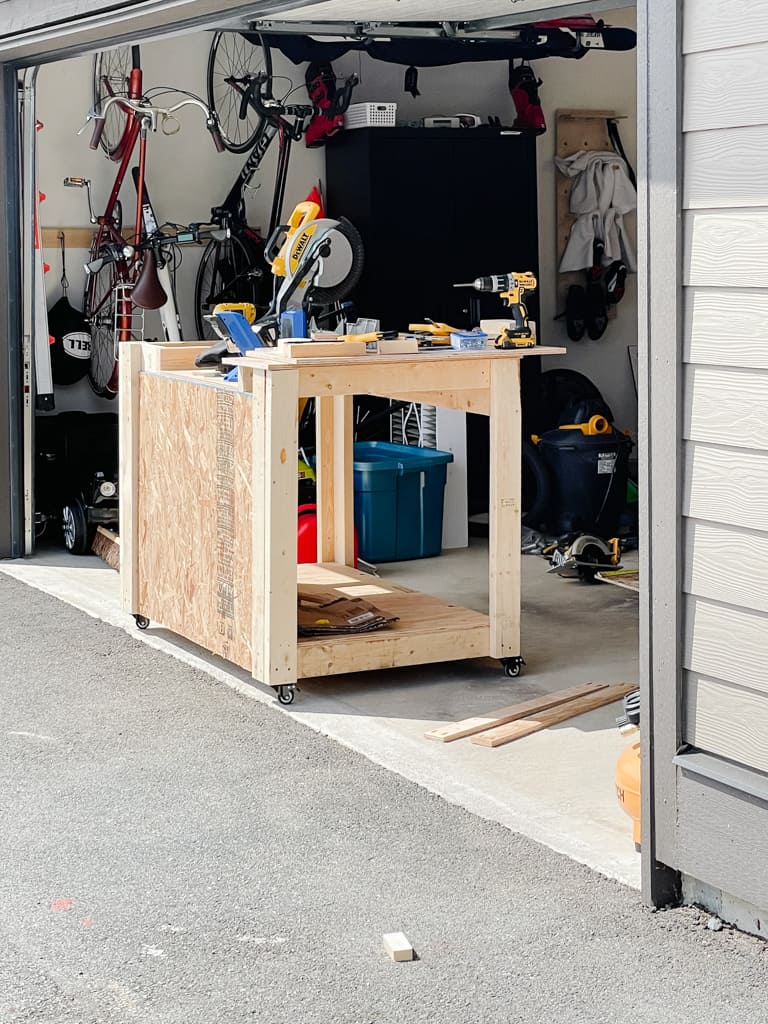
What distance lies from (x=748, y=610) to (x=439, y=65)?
609 cm

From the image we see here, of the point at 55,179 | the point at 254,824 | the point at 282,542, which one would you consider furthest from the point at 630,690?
the point at 55,179

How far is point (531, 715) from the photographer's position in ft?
14.2

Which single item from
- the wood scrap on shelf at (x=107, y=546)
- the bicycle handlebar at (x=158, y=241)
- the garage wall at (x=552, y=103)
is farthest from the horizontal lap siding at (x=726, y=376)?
the garage wall at (x=552, y=103)

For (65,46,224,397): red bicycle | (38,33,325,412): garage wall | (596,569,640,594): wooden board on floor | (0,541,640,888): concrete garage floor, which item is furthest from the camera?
(38,33,325,412): garage wall

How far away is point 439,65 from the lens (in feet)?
26.7

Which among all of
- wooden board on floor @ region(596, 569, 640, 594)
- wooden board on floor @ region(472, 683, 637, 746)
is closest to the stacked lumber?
wooden board on floor @ region(472, 683, 637, 746)

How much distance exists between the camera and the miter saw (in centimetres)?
474

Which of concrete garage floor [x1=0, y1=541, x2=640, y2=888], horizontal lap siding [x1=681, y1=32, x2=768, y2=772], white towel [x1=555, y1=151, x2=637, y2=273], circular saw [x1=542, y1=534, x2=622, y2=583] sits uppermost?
white towel [x1=555, y1=151, x2=637, y2=273]

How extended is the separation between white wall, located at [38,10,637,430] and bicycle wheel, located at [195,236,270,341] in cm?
12

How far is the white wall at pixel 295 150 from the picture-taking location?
24.9 feet

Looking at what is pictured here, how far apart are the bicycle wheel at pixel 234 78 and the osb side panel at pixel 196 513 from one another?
327 centimetres

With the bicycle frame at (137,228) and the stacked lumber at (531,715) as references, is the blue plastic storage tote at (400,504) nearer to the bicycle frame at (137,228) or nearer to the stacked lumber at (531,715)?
the bicycle frame at (137,228)

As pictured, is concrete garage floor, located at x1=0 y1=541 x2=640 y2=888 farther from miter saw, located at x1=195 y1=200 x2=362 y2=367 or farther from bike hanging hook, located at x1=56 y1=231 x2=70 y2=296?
bike hanging hook, located at x1=56 y1=231 x2=70 y2=296

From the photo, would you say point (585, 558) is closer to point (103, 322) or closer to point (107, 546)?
point (107, 546)
